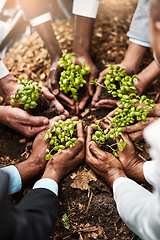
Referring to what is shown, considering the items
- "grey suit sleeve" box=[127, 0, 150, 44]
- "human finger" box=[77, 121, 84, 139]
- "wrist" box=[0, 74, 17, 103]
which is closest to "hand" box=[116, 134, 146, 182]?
"human finger" box=[77, 121, 84, 139]

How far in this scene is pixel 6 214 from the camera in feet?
3.23

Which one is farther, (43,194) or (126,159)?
(126,159)

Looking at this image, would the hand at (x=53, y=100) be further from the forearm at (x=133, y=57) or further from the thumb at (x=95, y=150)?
the forearm at (x=133, y=57)

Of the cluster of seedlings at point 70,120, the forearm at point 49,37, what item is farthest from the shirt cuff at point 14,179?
the forearm at point 49,37

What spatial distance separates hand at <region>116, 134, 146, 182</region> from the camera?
6.00ft

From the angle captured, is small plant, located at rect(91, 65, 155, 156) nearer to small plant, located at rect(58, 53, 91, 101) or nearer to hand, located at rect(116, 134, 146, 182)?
hand, located at rect(116, 134, 146, 182)

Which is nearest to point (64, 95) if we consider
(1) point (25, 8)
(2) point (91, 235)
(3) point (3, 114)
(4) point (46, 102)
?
(4) point (46, 102)

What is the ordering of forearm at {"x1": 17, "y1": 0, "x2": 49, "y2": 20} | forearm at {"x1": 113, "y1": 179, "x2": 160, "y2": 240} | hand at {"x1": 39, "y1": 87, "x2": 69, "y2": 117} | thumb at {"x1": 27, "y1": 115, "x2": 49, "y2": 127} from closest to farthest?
forearm at {"x1": 113, "y1": 179, "x2": 160, "y2": 240}, thumb at {"x1": 27, "y1": 115, "x2": 49, "y2": 127}, hand at {"x1": 39, "y1": 87, "x2": 69, "y2": 117}, forearm at {"x1": 17, "y1": 0, "x2": 49, "y2": 20}

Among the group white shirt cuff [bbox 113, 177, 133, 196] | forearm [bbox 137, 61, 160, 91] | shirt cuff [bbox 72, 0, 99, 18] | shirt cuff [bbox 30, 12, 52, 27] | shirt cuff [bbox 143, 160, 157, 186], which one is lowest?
shirt cuff [bbox 143, 160, 157, 186]

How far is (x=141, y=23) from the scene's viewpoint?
2.08 meters

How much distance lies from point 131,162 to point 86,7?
152 cm

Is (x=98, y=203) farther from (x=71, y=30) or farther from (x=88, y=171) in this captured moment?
(x=71, y=30)

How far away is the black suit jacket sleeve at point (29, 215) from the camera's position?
980mm

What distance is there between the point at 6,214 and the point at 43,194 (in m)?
0.51
